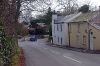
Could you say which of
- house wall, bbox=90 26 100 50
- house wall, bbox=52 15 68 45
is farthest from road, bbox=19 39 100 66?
house wall, bbox=52 15 68 45

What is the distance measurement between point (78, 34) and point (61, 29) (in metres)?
14.2

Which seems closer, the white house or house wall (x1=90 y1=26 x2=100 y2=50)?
house wall (x1=90 y1=26 x2=100 y2=50)

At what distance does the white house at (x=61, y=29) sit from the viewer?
63.1 meters

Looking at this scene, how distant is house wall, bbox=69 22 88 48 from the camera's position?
4919cm

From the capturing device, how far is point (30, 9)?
34.7m

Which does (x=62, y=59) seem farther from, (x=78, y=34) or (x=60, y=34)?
(x=60, y=34)

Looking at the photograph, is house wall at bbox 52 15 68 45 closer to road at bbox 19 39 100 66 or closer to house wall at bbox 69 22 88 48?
house wall at bbox 69 22 88 48

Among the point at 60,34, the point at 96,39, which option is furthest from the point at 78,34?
the point at 60,34

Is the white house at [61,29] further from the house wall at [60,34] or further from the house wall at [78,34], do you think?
the house wall at [78,34]

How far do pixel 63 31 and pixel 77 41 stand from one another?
1107 cm

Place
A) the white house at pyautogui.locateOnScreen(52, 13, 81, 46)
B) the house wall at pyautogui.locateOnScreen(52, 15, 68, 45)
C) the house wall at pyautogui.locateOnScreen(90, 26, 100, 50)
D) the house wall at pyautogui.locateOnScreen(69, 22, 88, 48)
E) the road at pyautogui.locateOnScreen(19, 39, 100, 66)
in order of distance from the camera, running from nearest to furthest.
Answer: the road at pyautogui.locateOnScreen(19, 39, 100, 66) → the house wall at pyautogui.locateOnScreen(90, 26, 100, 50) → the house wall at pyautogui.locateOnScreen(69, 22, 88, 48) → the white house at pyautogui.locateOnScreen(52, 13, 81, 46) → the house wall at pyautogui.locateOnScreen(52, 15, 68, 45)

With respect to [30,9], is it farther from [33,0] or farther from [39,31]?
[39,31]

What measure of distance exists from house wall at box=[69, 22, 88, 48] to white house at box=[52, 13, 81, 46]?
3553 millimetres

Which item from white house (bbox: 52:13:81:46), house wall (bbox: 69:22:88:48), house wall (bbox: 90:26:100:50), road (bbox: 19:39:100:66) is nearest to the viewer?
road (bbox: 19:39:100:66)
